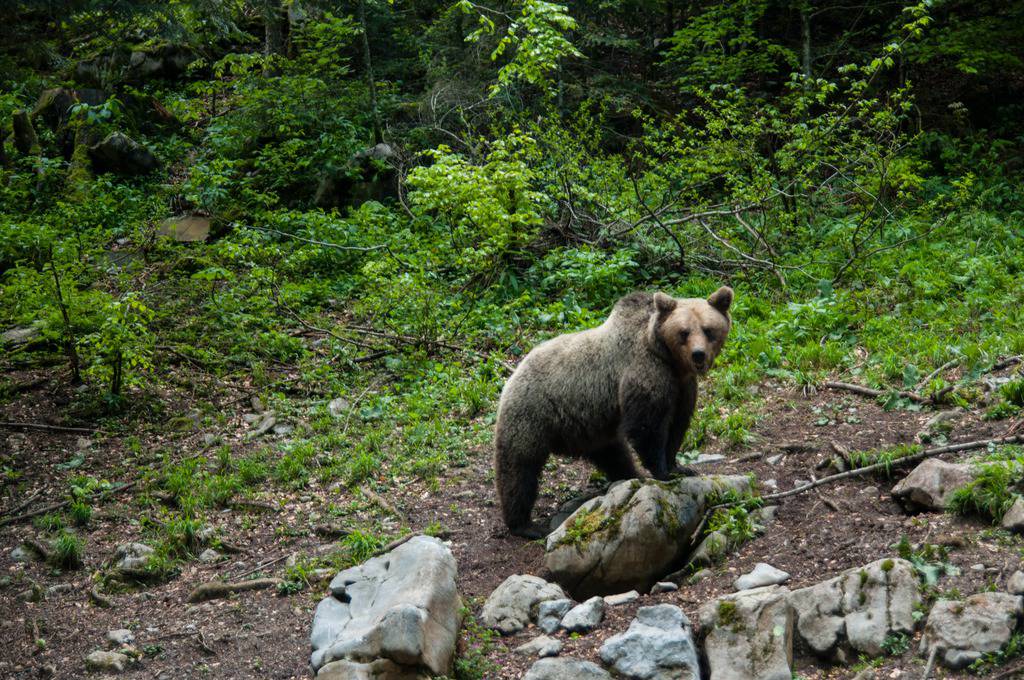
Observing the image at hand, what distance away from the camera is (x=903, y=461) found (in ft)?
19.2

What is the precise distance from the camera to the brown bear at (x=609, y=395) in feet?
20.4

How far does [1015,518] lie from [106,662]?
569 centimetres

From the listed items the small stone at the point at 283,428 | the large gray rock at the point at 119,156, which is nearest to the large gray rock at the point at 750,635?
the small stone at the point at 283,428

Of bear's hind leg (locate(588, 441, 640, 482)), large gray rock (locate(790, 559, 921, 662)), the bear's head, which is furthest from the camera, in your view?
bear's hind leg (locate(588, 441, 640, 482))

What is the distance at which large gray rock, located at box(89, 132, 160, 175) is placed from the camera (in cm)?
1702

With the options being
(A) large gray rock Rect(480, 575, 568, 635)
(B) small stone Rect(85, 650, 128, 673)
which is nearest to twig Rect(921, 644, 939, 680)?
(A) large gray rock Rect(480, 575, 568, 635)

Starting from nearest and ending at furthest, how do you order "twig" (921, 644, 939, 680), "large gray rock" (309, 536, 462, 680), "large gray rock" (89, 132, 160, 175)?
"twig" (921, 644, 939, 680)
"large gray rock" (309, 536, 462, 680)
"large gray rock" (89, 132, 160, 175)

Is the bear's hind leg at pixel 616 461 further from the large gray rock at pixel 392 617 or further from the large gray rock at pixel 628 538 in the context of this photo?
the large gray rock at pixel 392 617

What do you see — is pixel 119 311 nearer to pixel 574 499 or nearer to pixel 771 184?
pixel 574 499

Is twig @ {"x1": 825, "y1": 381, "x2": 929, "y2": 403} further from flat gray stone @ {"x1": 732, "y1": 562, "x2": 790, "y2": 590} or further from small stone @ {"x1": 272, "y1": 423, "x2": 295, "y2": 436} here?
small stone @ {"x1": 272, "y1": 423, "x2": 295, "y2": 436}

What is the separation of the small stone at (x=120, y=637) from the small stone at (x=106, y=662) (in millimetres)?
168

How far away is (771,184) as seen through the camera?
1178 cm

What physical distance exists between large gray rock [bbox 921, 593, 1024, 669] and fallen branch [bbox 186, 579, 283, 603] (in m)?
4.43

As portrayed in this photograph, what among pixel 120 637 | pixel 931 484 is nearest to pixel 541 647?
pixel 931 484
